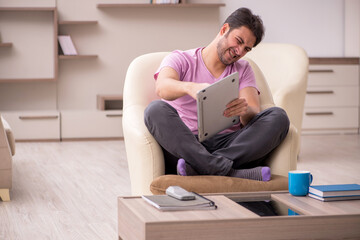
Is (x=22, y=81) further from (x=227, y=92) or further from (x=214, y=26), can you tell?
(x=227, y=92)

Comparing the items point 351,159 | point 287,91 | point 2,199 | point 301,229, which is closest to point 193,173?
point 301,229

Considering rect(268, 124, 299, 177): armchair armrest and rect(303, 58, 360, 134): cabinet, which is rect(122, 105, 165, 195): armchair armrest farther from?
rect(303, 58, 360, 134): cabinet

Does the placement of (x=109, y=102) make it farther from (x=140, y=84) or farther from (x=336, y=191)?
(x=336, y=191)

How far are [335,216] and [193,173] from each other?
75 cm

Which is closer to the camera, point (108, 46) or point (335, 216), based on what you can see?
point (335, 216)

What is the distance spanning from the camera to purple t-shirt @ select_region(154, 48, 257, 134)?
254 cm

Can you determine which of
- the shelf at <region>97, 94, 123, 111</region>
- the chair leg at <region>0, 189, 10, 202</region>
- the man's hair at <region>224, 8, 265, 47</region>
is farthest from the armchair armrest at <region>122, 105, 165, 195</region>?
the shelf at <region>97, 94, 123, 111</region>

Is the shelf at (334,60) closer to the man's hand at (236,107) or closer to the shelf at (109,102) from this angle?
the shelf at (109,102)

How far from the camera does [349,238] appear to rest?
159cm

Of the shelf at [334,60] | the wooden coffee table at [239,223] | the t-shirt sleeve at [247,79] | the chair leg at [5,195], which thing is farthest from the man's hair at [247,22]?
the shelf at [334,60]

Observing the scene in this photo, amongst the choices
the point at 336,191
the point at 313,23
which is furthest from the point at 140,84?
the point at 313,23

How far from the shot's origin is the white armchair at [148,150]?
213 cm

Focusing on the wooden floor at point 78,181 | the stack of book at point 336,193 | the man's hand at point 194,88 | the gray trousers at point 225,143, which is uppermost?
the man's hand at point 194,88

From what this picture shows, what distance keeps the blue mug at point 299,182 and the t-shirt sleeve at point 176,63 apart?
86 cm
